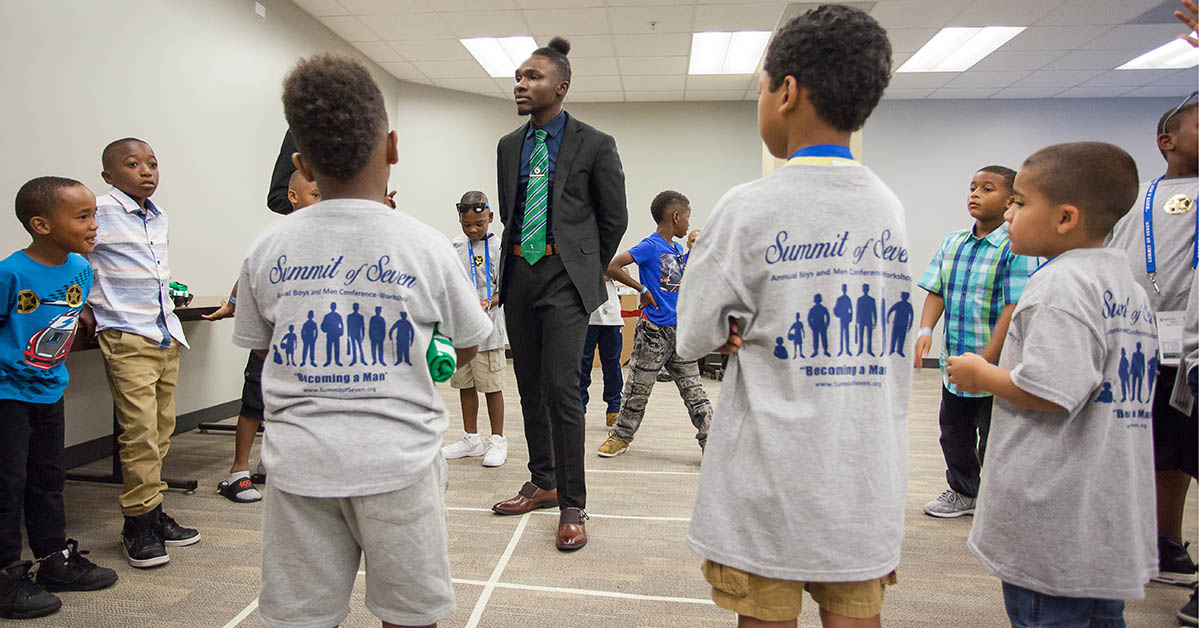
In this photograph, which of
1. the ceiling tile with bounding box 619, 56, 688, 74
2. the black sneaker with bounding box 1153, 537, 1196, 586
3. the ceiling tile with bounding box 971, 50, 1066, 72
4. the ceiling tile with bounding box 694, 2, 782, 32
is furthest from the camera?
the ceiling tile with bounding box 619, 56, 688, 74

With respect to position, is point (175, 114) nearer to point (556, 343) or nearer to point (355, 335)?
point (556, 343)

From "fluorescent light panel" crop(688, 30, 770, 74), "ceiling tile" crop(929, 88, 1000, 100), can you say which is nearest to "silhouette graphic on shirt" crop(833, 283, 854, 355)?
"fluorescent light panel" crop(688, 30, 770, 74)

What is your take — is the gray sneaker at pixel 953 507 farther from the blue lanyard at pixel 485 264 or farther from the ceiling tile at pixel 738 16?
the ceiling tile at pixel 738 16

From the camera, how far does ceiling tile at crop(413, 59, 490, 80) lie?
6.96 m

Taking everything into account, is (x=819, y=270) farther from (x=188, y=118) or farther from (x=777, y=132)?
(x=188, y=118)

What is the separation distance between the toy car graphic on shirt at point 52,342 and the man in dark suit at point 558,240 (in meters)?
1.33

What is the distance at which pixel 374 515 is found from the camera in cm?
106

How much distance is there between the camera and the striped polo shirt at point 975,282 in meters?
2.48

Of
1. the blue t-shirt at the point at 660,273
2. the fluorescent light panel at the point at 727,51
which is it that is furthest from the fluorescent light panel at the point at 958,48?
the blue t-shirt at the point at 660,273

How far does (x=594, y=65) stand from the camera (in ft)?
22.7

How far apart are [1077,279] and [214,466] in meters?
3.72

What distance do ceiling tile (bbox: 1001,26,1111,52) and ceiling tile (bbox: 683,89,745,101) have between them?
2.81 metres

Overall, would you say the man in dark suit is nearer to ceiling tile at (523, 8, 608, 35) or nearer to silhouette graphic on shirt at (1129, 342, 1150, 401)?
silhouette graphic on shirt at (1129, 342, 1150, 401)

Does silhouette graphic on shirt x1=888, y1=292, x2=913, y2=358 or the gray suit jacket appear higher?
the gray suit jacket
